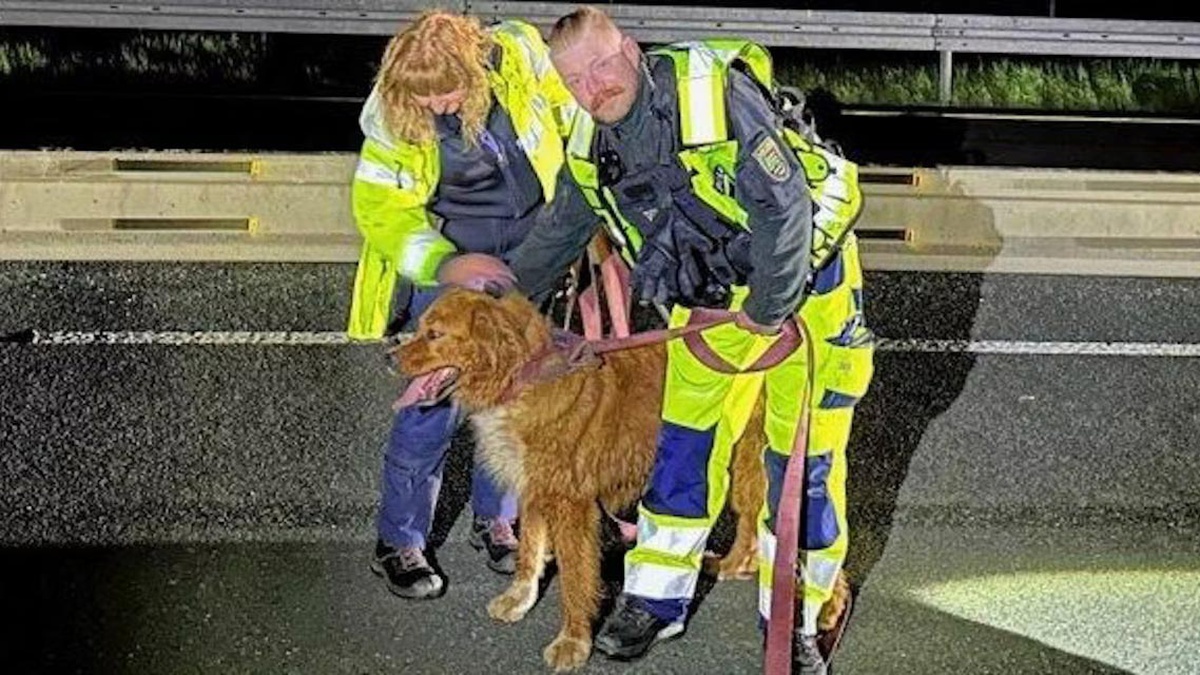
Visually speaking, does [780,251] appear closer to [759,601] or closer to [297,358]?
[759,601]

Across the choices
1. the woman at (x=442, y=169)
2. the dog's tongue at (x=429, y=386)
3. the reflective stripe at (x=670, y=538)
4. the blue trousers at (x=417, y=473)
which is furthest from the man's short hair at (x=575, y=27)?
the reflective stripe at (x=670, y=538)

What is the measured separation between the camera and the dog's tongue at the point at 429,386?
5.38m

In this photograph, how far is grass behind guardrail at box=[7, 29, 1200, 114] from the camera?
50.3 feet

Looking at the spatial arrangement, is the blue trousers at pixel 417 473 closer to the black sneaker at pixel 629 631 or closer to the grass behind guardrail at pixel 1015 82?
the black sneaker at pixel 629 631

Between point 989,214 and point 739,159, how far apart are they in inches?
239

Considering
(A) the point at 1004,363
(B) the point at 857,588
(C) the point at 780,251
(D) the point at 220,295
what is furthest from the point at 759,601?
(D) the point at 220,295

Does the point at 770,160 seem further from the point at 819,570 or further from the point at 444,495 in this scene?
the point at 444,495

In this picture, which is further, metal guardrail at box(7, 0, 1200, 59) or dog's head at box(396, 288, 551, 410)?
metal guardrail at box(7, 0, 1200, 59)

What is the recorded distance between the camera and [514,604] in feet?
20.2

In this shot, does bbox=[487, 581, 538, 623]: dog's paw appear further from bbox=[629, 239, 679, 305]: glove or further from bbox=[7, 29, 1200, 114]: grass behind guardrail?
bbox=[7, 29, 1200, 114]: grass behind guardrail

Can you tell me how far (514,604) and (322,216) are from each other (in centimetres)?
466

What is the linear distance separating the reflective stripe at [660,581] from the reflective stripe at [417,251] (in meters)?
1.13

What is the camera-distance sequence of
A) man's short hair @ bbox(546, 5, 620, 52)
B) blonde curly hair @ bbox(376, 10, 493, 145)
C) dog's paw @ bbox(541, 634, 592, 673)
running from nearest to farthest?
man's short hair @ bbox(546, 5, 620, 52)
blonde curly hair @ bbox(376, 10, 493, 145)
dog's paw @ bbox(541, 634, 592, 673)

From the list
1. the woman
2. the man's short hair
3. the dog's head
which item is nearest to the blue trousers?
the woman
